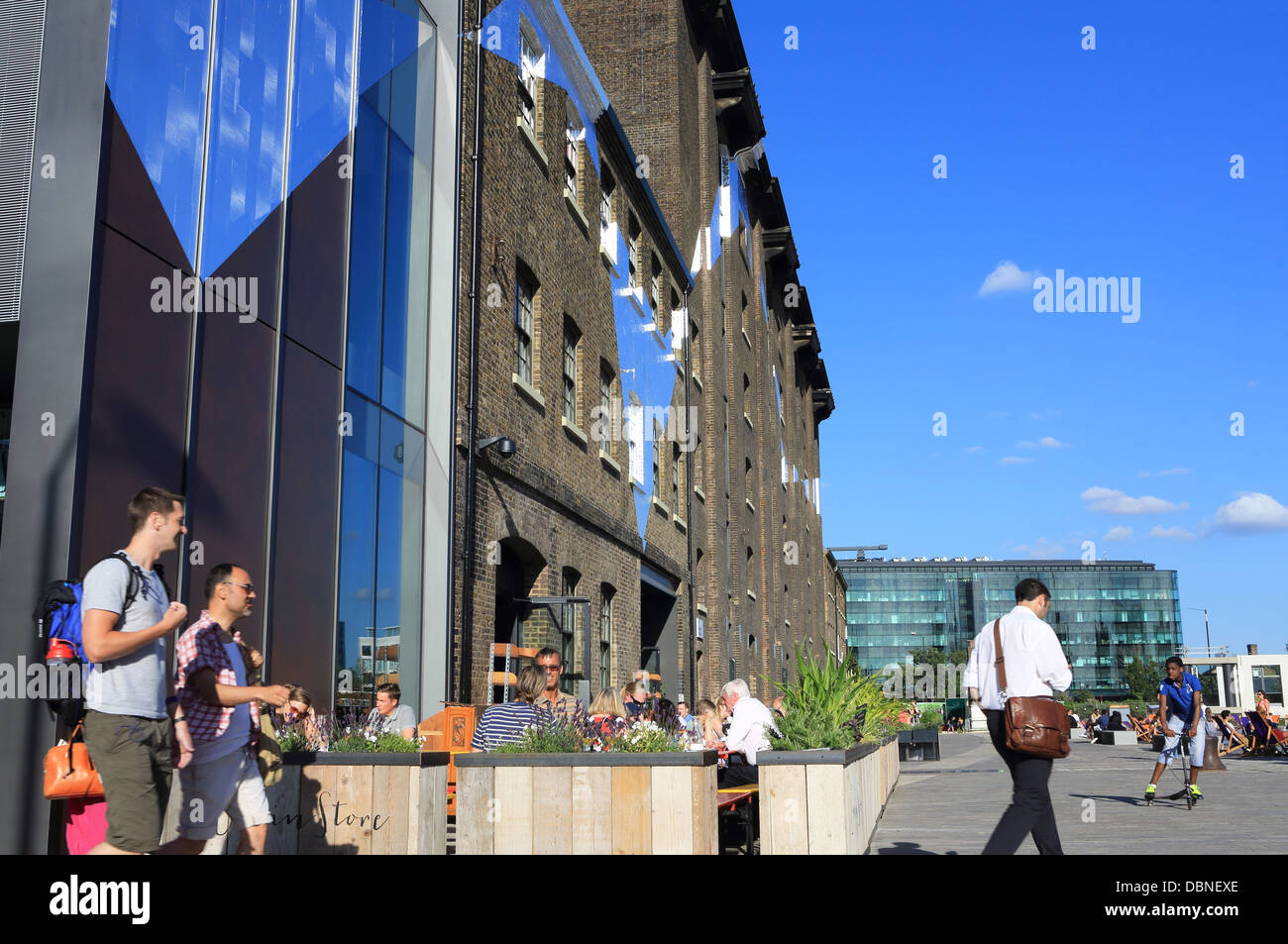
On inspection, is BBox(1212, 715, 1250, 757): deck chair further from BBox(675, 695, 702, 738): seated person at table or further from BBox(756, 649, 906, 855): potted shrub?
BBox(756, 649, 906, 855): potted shrub

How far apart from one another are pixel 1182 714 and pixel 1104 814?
7.31 feet

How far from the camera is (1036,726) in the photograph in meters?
6.50

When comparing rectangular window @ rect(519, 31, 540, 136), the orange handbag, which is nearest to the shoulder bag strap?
the orange handbag

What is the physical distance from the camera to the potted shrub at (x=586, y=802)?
22.2 feet

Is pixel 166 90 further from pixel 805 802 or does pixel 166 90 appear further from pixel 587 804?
pixel 805 802

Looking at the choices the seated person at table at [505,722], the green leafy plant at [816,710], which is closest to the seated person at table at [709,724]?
the green leafy plant at [816,710]

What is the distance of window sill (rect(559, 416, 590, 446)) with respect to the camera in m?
17.4

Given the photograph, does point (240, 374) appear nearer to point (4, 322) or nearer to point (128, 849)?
point (4, 322)

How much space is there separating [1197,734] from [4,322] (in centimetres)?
1387

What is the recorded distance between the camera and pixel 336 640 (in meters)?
11.5

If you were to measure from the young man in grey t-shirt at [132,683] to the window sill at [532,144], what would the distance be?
12310mm

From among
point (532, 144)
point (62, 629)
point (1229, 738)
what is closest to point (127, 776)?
point (62, 629)

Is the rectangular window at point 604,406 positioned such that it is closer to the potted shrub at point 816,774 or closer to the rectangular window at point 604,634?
the rectangular window at point 604,634
